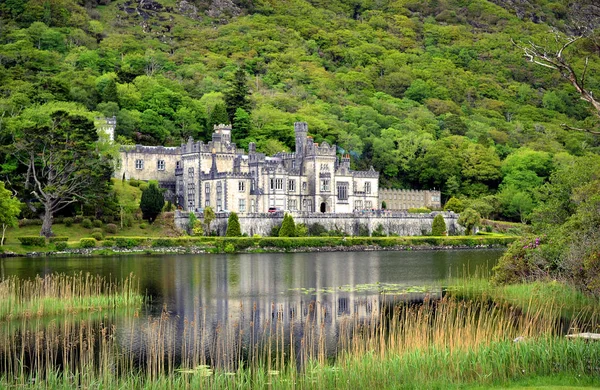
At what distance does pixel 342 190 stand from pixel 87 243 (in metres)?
32.6

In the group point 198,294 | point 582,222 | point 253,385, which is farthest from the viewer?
point 198,294

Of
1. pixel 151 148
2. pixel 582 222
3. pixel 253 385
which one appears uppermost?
pixel 151 148

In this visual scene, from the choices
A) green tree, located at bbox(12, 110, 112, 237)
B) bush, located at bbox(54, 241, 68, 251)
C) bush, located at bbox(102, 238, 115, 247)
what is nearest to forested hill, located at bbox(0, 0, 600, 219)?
green tree, located at bbox(12, 110, 112, 237)

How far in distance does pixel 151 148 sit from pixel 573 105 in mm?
109423

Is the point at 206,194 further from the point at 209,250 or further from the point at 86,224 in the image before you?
the point at 86,224

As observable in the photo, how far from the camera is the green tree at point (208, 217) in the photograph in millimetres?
78812

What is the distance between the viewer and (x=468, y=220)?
3479 inches

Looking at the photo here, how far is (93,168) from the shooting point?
72.8 metres

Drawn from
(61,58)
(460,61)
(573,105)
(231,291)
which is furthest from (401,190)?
(460,61)

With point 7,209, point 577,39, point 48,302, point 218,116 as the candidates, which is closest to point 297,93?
point 218,116

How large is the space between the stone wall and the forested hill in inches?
668

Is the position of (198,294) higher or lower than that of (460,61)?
lower

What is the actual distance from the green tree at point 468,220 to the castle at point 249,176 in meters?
10.8

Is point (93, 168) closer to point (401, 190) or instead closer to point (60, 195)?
point (60, 195)
